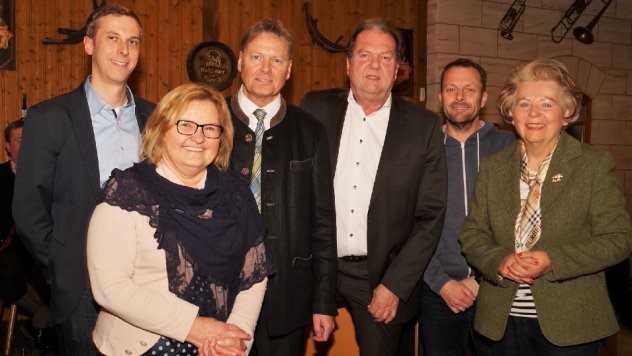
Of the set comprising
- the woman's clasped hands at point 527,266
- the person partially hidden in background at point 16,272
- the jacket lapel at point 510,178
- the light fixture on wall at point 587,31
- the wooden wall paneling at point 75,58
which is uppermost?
the light fixture on wall at point 587,31

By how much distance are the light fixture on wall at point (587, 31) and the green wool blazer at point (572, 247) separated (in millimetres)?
6086

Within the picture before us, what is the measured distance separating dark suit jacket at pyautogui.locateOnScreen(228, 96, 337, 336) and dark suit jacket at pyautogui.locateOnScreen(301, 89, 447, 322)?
224mm

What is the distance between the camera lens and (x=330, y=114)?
278 centimetres

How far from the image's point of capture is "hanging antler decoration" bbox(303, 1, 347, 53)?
6.68 m

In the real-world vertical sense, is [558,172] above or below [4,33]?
below

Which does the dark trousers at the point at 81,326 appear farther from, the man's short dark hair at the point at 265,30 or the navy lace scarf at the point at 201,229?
the man's short dark hair at the point at 265,30

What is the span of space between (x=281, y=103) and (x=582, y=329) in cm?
141

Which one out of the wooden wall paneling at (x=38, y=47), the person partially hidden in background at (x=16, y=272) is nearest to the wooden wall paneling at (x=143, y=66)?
the wooden wall paneling at (x=38, y=47)

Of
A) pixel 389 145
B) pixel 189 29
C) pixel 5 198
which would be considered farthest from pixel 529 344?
pixel 189 29

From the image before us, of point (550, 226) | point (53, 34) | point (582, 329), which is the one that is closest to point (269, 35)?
point (550, 226)

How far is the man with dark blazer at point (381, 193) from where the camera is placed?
2.63 metres

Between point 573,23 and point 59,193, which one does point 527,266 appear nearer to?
point 59,193

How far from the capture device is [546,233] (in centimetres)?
221

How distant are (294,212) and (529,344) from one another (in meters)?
1.00
